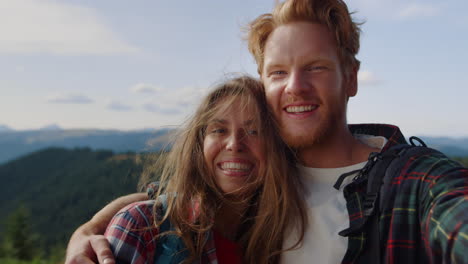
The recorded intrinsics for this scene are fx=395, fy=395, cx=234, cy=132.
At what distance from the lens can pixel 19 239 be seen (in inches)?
988

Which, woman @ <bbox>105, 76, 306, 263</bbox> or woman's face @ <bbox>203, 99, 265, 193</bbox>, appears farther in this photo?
woman's face @ <bbox>203, 99, 265, 193</bbox>

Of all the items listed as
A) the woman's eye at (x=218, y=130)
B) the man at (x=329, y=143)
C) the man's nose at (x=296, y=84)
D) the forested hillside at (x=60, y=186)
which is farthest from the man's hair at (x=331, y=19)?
the forested hillside at (x=60, y=186)

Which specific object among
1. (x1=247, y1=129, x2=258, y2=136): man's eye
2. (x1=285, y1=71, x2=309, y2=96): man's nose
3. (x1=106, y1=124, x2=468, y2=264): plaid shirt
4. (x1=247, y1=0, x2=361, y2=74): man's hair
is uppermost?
(x1=247, y1=0, x2=361, y2=74): man's hair

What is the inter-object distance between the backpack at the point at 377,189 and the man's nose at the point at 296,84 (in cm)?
67

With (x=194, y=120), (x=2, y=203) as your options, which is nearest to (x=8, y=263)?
(x=194, y=120)

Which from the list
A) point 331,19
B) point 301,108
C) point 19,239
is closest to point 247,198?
point 301,108

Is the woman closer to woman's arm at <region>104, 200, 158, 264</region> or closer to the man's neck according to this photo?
woman's arm at <region>104, 200, 158, 264</region>

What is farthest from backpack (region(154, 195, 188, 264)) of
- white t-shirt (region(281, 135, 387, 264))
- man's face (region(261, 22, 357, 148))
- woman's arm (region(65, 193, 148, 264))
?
man's face (region(261, 22, 357, 148))

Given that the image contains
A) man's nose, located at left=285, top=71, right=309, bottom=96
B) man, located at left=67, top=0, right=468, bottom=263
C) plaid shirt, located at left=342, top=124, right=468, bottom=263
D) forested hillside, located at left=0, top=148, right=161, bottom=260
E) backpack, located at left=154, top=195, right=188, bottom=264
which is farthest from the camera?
forested hillside, located at left=0, top=148, right=161, bottom=260

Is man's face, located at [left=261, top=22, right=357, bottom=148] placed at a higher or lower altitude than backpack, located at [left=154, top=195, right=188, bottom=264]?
higher

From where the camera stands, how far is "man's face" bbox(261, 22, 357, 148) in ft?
8.81

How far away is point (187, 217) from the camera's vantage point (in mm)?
2754

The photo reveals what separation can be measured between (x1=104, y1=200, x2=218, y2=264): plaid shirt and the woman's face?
1.67ft

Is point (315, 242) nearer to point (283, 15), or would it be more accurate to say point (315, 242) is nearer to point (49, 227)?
point (283, 15)
